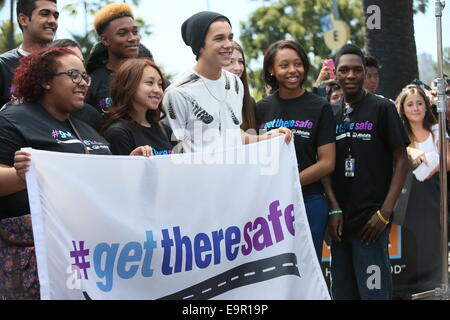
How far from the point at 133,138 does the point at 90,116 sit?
341 millimetres

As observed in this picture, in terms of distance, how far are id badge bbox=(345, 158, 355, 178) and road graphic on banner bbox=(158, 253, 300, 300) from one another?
97 cm

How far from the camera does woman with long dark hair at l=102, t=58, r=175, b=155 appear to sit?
4.46m

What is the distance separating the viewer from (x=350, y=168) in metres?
5.13

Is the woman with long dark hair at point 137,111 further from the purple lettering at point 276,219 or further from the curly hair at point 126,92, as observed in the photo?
the purple lettering at point 276,219

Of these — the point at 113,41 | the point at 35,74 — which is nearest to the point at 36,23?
the point at 113,41

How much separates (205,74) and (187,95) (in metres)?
0.24

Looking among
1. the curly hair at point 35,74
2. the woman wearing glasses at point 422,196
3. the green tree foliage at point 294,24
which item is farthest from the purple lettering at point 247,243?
the green tree foliage at point 294,24

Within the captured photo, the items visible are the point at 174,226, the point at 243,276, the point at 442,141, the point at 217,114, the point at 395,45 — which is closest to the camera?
the point at 174,226

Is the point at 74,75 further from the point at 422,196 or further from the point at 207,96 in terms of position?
the point at 422,196

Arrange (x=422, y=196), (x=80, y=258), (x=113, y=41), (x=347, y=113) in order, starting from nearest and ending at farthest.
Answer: (x=80, y=258), (x=347, y=113), (x=113, y=41), (x=422, y=196)

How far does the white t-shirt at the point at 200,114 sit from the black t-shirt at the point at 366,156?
0.86 meters

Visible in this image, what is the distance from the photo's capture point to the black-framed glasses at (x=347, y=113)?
5.21 meters
